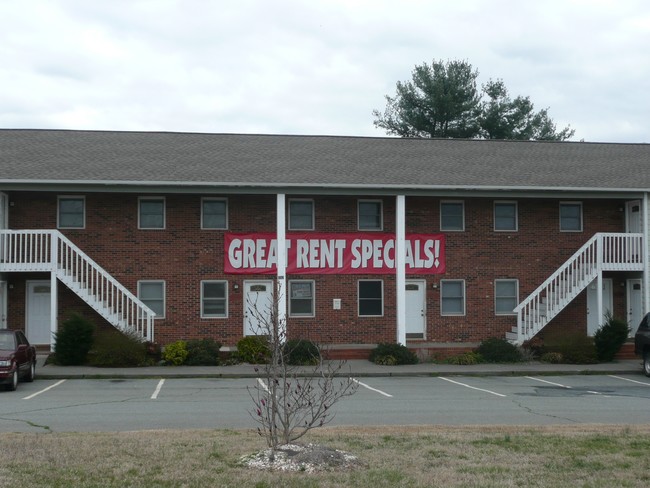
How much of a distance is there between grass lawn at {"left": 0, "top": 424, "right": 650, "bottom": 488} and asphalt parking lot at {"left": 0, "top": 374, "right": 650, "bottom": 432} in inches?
73.0

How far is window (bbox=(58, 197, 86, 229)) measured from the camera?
94.3 ft

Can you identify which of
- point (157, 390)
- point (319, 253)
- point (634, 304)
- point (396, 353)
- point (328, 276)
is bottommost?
point (157, 390)

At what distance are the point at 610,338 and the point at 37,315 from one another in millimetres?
17731

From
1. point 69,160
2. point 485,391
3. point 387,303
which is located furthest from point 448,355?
point 69,160

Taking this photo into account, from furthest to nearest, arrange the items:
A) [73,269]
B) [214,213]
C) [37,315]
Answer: [214,213], [37,315], [73,269]

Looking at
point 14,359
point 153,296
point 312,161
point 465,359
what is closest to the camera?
point 14,359

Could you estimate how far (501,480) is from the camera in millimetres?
9383

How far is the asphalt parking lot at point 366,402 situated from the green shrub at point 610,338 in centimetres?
288

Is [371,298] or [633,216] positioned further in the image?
[633,216]

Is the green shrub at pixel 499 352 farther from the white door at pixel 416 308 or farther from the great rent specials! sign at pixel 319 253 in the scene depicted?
the great rent specials! sign at pixel 319 253

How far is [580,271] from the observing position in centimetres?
2900

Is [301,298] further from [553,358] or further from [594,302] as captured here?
[594,302]

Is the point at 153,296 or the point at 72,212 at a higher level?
the point at 72,212

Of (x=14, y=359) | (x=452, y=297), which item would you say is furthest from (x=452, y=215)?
(x=14, y=359)
